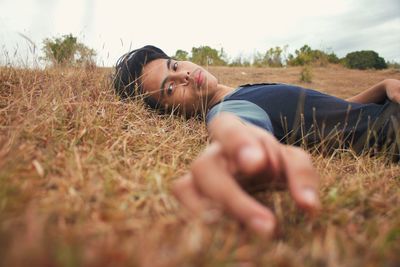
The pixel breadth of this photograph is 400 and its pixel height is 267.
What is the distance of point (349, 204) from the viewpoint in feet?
3.16

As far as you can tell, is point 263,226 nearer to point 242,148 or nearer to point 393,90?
point 242,148

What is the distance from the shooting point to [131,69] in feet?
8.18

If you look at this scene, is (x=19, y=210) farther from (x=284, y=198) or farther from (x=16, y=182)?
(x=284, y=198)

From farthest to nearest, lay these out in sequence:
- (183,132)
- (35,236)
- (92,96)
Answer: (92,96) < (183,132) < (35,236)

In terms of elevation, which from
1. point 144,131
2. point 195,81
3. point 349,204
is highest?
point 195,81

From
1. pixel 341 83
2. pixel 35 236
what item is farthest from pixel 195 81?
pixel 341 83

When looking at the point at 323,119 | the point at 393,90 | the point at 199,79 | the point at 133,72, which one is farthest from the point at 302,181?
the point at 133,72

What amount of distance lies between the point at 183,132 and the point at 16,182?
1268 mm

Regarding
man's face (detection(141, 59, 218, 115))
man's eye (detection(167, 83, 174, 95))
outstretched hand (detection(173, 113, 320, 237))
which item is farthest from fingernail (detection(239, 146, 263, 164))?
man's eye (detection(167, 83, 174, 95))

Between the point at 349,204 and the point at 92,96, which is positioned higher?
the point at 92,96

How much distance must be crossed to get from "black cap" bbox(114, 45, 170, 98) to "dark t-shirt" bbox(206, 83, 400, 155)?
0.95m

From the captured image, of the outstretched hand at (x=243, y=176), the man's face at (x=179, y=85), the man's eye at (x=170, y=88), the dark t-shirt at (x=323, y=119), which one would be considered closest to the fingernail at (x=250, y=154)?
the outstretched hand at (x=243, y=176)

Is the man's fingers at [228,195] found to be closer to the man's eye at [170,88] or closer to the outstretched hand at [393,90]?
the man's eye at [170,88]

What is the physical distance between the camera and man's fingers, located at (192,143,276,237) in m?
0.62
